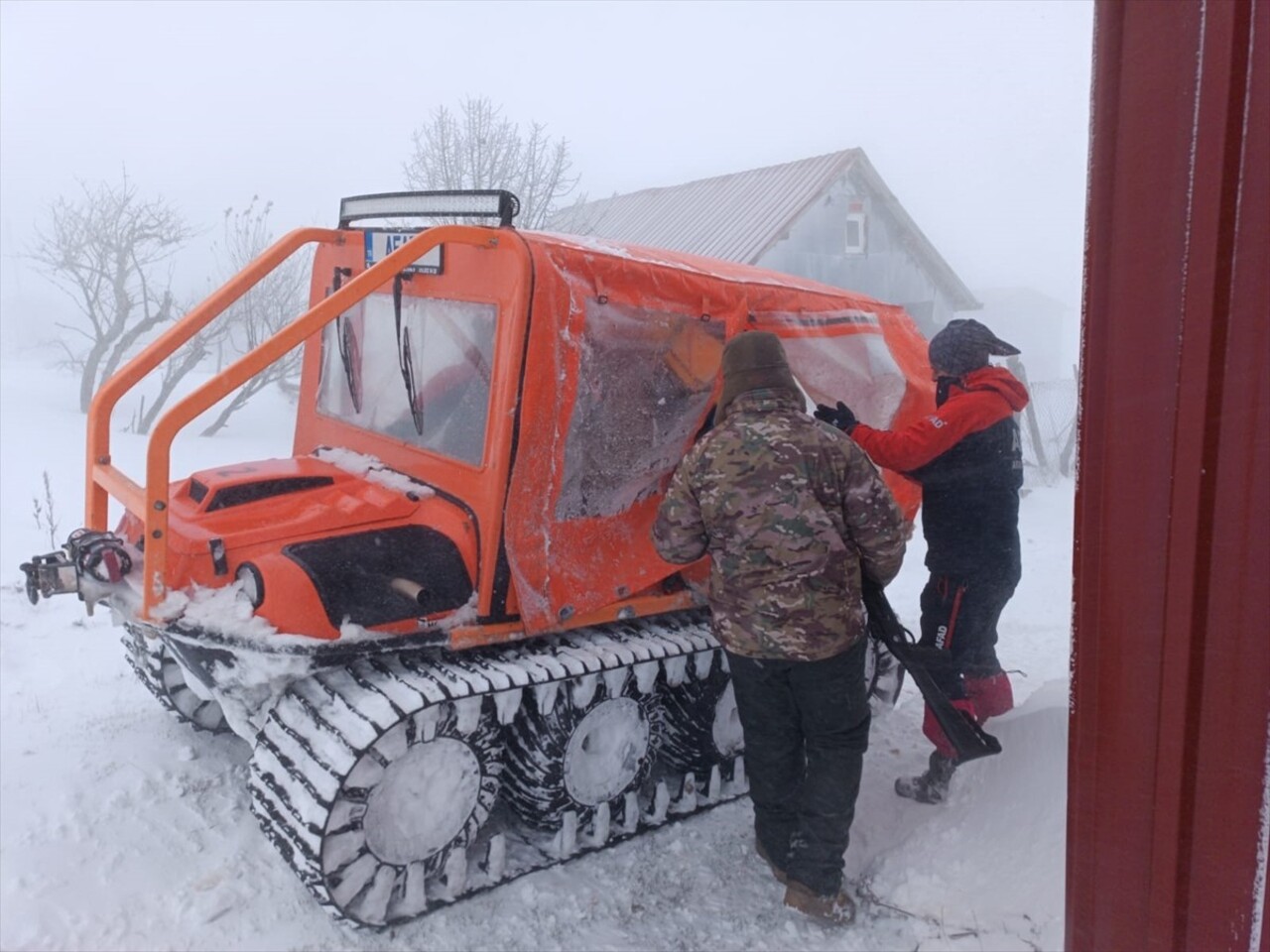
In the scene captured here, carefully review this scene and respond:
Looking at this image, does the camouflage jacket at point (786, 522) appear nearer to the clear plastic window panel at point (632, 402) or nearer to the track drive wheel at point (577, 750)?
the clear plastic window panel at point (632, 402)

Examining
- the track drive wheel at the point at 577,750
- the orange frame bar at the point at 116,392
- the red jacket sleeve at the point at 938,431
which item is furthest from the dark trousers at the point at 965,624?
the orange frame bar at the point at 116,392

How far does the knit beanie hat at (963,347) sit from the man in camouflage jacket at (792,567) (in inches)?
42.3

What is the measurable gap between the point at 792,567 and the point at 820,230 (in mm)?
13345

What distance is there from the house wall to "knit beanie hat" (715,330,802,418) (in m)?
11.6

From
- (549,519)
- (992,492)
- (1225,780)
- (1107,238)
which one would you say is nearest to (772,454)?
(549,519)

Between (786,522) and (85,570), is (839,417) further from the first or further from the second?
(85,570)

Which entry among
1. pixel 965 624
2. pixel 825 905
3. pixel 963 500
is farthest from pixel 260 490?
pixel 965 624

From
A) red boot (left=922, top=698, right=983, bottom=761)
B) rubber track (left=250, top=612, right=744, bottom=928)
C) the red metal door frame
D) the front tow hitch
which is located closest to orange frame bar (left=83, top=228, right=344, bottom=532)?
the front tow hitch

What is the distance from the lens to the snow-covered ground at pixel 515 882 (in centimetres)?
353

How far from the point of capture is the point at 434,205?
13.9 ft

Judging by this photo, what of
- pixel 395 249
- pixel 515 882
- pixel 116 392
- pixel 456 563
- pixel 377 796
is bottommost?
pixel 515 882

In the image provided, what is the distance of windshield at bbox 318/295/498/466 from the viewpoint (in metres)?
3.99

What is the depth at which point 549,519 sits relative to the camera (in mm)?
3908

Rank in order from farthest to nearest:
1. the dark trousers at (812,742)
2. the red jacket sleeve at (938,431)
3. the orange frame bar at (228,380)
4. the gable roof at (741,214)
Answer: the gable roof at (741,214) → the red jacket sleeve at (938,431) → the dark trousers at (812,742) → the orange frame bar at (228,380)
